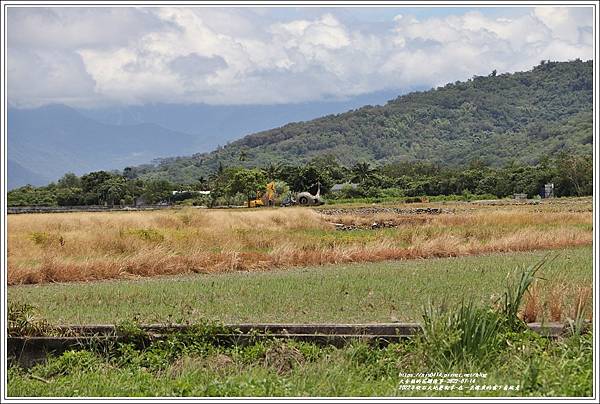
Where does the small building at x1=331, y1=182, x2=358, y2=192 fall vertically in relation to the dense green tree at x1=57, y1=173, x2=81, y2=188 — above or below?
below

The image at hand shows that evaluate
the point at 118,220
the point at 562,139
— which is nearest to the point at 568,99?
the point at 562,139

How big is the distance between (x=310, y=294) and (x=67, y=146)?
5024cm

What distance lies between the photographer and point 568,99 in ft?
385

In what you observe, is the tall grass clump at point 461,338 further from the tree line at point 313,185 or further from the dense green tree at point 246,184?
the dense green tree at point 246,184

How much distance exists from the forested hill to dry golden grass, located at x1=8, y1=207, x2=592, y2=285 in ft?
198

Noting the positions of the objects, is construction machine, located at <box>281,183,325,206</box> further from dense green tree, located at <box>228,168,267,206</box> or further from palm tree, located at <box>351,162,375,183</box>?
palm tree, located at <box>351,162,375,183</box>

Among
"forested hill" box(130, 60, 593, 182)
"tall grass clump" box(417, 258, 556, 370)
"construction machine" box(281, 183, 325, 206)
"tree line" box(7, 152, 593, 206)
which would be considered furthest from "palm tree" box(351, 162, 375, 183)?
"tall grass clump" box(417, 258, 556, 370)

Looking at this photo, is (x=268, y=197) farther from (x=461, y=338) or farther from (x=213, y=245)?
(x=461, y=338)

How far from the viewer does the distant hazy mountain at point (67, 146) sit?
27.6 metres

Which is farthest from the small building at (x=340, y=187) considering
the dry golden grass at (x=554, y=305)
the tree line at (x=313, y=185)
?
the dry golden grass at (x=554, y=305)

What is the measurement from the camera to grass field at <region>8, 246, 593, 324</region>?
327 inches

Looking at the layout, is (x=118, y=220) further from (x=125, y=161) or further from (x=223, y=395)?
(x=125, y=161)

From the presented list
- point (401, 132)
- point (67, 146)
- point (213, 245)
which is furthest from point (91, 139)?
point (401, 132)

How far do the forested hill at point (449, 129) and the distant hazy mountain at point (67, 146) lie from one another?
518 centimetres
